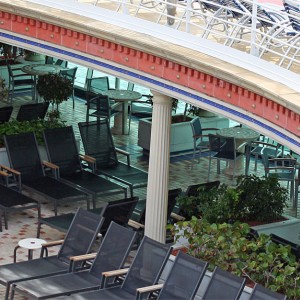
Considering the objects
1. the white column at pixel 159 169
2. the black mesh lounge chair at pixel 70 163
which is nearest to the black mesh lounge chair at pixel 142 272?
the white column at pixel 159 169

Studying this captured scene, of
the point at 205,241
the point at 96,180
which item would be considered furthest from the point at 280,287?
the point at 96,180

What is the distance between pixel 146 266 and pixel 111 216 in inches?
87.1

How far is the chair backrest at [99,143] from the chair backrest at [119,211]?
10.2ft

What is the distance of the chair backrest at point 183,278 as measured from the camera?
1430 centimetres

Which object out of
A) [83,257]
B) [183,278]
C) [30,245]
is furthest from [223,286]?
[30,245]

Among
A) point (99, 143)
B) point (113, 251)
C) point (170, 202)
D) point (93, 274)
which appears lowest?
point (99, 143)

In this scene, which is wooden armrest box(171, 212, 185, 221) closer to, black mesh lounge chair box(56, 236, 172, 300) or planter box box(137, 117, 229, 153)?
black mesh lounge chair box(56, 236, 172, 300)

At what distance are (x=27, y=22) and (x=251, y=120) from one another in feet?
14.2

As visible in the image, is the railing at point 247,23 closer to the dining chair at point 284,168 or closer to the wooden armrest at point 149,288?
the wooden armrest at point 149,288

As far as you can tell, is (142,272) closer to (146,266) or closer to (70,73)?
(146,266)

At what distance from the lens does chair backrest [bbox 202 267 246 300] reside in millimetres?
13750

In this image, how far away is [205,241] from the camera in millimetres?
15156

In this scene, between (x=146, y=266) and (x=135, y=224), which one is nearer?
(x=146, y=266)

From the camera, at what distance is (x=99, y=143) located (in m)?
20.3
